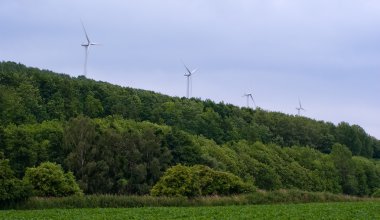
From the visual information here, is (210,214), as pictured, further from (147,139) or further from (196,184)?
(147,139)

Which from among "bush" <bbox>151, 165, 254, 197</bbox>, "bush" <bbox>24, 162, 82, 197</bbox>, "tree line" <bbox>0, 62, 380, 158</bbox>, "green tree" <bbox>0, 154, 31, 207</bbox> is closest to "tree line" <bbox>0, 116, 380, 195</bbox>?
"tree line" <bbox>0, 62, 380, 158</bbox>

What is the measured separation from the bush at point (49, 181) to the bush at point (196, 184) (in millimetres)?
8603

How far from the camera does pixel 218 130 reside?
132625 millimetres

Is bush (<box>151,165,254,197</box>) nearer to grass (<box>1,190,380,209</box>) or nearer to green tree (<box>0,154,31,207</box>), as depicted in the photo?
grass (<box>1,190,380,209</box>)

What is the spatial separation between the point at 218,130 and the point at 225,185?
2719 inches

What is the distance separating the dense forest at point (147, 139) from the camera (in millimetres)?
83188

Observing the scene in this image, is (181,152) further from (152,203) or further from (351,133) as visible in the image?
(351,133)

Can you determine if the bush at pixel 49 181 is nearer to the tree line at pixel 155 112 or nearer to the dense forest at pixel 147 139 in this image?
the dense forest at pixel 147 139

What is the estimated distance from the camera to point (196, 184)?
6041 centimetres

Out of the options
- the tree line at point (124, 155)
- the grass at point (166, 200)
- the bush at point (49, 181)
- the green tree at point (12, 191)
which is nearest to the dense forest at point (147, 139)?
the tree line at point (124, 155)

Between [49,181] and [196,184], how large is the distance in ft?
45.4

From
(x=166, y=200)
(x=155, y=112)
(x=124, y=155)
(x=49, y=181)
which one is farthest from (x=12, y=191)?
Answer: (x=155, y=112)

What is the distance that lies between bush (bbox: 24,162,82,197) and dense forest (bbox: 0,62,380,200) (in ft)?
10.7

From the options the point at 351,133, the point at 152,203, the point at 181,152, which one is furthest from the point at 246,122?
the point at 152,203
